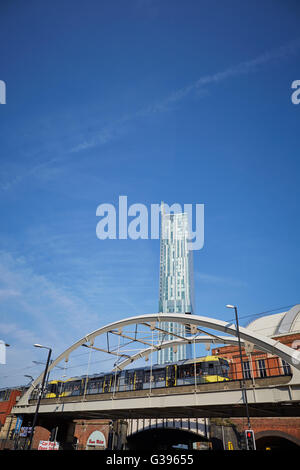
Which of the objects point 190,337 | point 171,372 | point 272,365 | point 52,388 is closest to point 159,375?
point 171,372

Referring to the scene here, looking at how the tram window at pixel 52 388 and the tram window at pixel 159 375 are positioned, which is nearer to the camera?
the tram window at pixel 159 375

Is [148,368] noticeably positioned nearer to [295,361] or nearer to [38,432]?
[295,361]

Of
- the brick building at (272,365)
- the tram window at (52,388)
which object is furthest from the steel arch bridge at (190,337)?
the tram window at (52,388)

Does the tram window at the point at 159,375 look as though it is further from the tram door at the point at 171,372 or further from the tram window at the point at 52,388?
the tram window at the point at 52,388

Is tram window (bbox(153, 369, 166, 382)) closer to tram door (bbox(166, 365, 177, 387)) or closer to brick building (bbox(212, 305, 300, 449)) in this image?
tram door (bbox(166, 365, 177, 387))

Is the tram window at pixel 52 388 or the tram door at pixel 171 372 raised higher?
the tram window at pixel 52 388

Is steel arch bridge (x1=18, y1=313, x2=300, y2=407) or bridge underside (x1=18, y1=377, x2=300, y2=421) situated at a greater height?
steel arch bridge (x1=18, y1=313, x2=300, y2=407)

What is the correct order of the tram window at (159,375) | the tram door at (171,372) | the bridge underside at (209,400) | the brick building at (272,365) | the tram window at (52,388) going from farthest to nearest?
the tram window at (52,388), the brick building at (272,365), the tram window at (159,375), the tram door at (171,372), the bridge underside at (209,400)

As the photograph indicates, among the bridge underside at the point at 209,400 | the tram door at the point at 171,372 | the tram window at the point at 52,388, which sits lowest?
the bridge underside at the point at 209,400

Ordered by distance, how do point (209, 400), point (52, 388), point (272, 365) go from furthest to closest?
point (52, 388), point (272, 365), point (209, 400)

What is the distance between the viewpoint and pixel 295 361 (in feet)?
58.2

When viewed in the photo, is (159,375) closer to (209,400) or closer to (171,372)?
(171,372)

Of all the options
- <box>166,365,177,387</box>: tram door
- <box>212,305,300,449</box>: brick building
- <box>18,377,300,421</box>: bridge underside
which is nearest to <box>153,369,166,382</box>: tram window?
<box>166,365,177,387</box>: tram door

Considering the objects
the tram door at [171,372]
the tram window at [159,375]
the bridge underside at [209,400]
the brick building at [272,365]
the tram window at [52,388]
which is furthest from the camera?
the tram window at [52,388]
